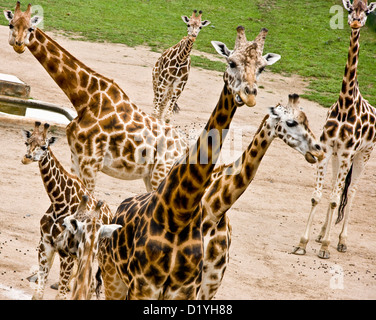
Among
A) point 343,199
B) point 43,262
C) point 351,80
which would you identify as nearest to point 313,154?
point 43,262

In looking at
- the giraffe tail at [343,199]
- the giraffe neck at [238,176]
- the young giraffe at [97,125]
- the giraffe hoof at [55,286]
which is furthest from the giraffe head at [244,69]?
the giraffe tail at [343,199]

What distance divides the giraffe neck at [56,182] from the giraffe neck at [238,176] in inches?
71.9

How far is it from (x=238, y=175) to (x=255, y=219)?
16.3ft

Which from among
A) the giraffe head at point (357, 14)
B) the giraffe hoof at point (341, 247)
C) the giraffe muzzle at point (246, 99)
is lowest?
the giraffe hoof at point (341, 247)

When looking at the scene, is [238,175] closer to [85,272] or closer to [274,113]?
[274,113]

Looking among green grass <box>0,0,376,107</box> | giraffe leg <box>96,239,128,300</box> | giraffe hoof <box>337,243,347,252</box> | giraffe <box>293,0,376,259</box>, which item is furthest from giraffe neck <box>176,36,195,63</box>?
giraffe leg <box>96,239,128,300</box>

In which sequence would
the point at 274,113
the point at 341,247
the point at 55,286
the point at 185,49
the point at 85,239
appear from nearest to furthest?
1. the point at 85,239
2. the point at 274,113
3. the point at 55,286
4. the point at 341,247
5. the point at 185,49

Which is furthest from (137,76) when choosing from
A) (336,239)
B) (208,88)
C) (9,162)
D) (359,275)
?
(359,275)

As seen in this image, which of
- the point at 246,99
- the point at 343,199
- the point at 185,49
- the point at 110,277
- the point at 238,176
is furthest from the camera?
the point at 185,49

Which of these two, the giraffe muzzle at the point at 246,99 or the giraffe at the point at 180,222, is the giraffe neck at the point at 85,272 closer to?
the giraffe at the point at 180,222

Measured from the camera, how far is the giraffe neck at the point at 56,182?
279 inches

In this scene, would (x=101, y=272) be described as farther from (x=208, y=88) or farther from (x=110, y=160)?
(x=208, y=88)

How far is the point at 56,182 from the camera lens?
716cm
